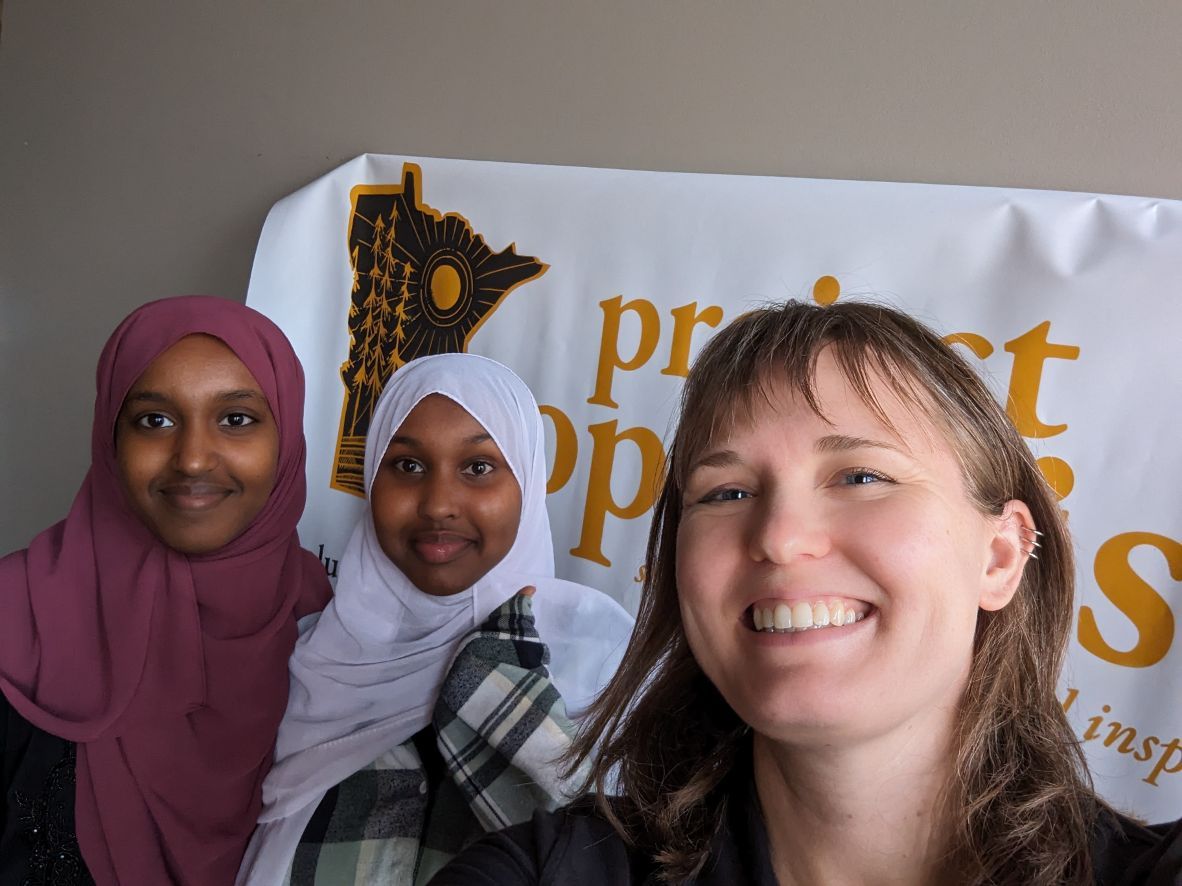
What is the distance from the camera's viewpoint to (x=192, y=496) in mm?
1469

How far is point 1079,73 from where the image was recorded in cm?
163

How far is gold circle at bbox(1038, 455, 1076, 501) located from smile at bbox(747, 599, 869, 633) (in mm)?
925

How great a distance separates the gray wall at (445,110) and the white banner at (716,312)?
0.13 meters

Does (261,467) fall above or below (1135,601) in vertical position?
above

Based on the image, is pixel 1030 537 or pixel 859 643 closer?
pixel 859 643

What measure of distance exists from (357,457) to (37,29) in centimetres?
174

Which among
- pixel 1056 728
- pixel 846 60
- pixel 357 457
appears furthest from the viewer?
pixel 357 457

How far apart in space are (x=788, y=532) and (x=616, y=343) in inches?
45.1

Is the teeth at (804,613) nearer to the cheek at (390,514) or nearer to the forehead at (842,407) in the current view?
the forehead at (842,407)

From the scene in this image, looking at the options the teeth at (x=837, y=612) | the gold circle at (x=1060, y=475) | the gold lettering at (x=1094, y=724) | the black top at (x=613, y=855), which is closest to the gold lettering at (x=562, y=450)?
the gold circle at (x=1060, y=475)

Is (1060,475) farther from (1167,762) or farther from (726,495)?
(726,495)

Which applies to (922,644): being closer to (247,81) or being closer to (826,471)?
(826,471)

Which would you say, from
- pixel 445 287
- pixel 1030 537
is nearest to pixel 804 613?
pixel 1030 537

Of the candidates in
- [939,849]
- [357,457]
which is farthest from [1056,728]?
[357,457]
